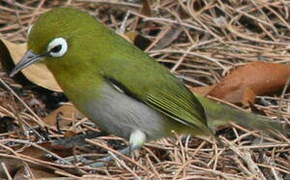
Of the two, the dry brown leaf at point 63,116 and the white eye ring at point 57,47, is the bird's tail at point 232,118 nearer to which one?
the dry brown leaf at point 63,116

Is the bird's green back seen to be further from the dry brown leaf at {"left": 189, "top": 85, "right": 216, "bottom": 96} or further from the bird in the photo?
the dry brown leaf at {"left": 189, "top": 85, "right": 216, "bottom": 96}

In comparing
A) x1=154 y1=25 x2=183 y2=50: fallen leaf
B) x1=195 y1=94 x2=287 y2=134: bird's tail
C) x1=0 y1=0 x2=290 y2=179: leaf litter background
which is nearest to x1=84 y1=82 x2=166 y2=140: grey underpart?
x1=0 y1=0 x2=290 y2=179: leaf litter background

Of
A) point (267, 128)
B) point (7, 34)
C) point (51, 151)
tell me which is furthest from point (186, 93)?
A: point (7, 34)

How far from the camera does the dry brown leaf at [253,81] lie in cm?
588

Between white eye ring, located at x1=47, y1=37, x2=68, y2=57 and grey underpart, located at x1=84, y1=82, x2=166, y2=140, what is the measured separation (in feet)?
0.95

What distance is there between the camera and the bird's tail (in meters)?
5.44

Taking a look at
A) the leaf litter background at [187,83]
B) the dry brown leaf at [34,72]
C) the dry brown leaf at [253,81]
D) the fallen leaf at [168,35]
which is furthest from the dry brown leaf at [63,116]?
the fallen leaf at [168,35]

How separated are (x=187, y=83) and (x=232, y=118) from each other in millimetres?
899

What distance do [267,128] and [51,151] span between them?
1335 mm

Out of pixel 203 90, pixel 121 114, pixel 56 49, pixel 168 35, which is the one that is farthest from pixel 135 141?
pixel 168 35

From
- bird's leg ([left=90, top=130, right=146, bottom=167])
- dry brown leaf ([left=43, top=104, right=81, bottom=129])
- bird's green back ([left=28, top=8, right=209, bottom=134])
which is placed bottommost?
dry brown leaf ([left=43, top=104, right=81, bottom=129])

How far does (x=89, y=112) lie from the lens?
A: 491 centimetres

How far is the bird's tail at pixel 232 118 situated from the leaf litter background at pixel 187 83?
8 centimetres

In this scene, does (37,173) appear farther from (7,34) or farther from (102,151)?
(7,34)
